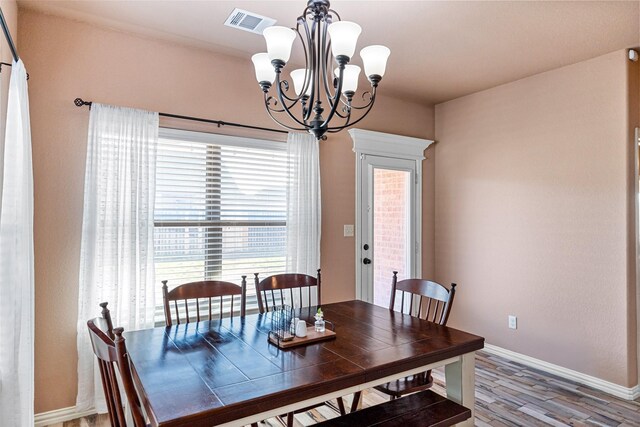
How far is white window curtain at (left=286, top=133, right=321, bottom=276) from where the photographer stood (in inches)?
132

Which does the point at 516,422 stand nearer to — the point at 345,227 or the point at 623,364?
the point at 623,364

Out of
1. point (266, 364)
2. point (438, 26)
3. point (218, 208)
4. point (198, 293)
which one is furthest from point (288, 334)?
point (438, 26)

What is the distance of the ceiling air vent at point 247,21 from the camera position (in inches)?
98.3

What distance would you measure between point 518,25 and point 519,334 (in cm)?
275

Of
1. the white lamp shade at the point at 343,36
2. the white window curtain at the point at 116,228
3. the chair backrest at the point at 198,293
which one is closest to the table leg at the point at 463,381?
the chair backrest at the point at 198,293

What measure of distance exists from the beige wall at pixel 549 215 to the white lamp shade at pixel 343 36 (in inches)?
101

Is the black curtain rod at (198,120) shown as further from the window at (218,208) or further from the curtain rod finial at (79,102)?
the window at (218,208)

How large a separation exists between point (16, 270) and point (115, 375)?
2.99 feet

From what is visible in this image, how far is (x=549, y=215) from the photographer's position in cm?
344

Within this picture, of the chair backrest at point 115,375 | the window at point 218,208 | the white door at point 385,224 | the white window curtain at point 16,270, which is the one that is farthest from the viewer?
the white door at point 385,224

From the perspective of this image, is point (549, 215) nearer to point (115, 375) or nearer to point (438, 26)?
point (438, 26)

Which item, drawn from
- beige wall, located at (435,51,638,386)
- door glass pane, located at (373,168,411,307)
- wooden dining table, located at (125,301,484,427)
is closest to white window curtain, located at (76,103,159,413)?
wooden dining table, located at (125,301,484,427)

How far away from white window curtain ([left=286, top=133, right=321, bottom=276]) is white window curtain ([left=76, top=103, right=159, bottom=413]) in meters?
1.14

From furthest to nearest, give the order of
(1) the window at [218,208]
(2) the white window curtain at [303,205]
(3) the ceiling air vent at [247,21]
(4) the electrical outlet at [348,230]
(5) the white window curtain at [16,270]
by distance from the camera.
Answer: (4) the electrical outlet at [348,230], (2) the white window curtain at [303,205], (1) the window at [218,208], (3) the ceiling air vent at [247,21], (5) the white window curtain at [16,270]
